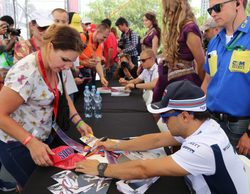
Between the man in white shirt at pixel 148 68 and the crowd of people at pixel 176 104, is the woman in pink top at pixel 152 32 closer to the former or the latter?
the man in white shirt at pixel 148 68

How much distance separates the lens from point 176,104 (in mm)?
927

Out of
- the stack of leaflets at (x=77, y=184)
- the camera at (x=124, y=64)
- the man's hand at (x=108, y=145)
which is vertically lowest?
the camera at (x=124, y=64)

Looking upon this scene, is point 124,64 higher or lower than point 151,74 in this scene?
lower

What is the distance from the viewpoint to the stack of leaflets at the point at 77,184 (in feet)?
3.09

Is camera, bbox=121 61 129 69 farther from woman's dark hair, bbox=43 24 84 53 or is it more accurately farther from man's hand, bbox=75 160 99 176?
man's hand, bbox=75 160 99 176

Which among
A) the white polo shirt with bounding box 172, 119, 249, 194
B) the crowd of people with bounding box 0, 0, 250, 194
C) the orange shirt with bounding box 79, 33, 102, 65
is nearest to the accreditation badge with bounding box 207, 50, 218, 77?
the crowd of people with bounding box 0, 0, 250, 194

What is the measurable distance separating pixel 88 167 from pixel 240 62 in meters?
0.88

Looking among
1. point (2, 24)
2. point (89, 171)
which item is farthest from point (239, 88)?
point (2, 24)

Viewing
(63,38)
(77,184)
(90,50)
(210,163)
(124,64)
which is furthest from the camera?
(124,64)

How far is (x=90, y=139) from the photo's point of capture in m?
1.37

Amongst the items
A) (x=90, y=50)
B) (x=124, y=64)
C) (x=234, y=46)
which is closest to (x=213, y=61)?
(x=234, y=46)

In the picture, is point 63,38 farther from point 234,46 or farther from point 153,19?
point 153,19

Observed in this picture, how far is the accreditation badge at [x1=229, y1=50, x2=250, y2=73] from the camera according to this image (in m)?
1.31

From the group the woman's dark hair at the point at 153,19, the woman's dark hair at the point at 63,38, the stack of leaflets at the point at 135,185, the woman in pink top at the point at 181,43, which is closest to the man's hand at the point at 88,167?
the stack of leaflets at the point at 135,185
